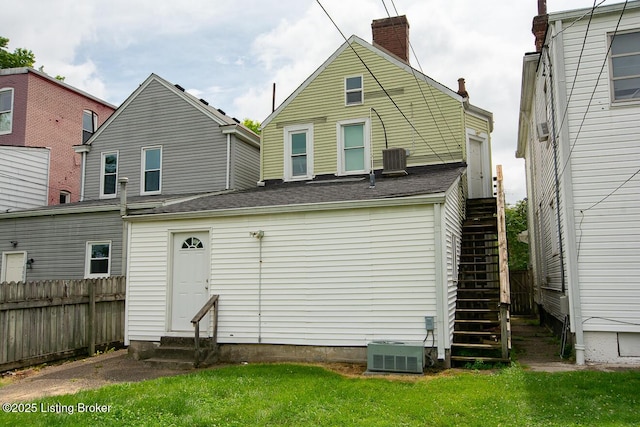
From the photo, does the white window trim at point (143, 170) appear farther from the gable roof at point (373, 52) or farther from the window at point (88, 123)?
the window at point (88, 123)

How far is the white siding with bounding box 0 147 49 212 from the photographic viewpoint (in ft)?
61.5

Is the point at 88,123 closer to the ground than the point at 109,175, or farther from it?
farther from it

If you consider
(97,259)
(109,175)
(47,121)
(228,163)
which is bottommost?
(97,259)

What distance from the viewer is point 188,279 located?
11.3 m

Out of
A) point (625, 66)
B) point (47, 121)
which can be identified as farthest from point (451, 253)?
point (47, 121)

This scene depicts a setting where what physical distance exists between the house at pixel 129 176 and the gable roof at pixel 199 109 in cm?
4

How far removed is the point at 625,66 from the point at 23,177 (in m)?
20.0

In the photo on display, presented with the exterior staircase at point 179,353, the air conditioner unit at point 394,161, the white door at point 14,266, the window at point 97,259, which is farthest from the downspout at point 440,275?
the white door at point 14,266

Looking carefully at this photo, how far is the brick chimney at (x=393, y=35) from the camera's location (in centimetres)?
1762

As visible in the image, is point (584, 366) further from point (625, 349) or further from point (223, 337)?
point (223, 337)

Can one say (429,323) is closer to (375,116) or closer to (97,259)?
(375,116)

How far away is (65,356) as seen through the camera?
447 inches

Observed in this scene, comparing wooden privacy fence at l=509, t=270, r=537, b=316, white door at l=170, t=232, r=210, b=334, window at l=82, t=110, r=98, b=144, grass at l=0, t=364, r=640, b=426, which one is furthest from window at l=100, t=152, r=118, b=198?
wooden privacy fence at l=509, t=270, r=537, b=316

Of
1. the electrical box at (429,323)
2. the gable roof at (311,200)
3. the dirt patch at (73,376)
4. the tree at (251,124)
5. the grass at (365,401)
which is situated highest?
the tree at (251,124)
